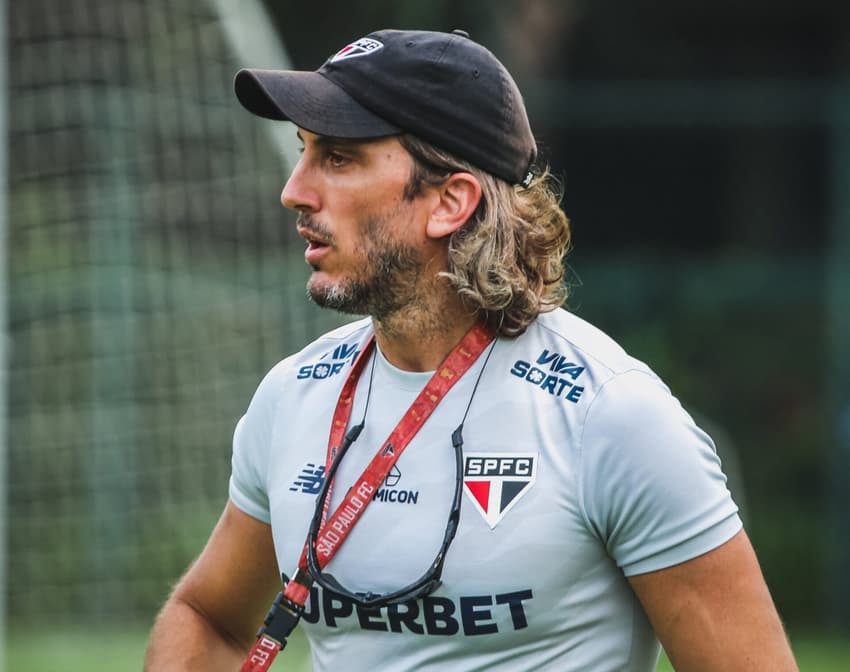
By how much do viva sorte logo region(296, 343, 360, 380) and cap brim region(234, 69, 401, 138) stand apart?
0.54 m

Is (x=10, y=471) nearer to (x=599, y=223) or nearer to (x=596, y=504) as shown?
(x=599, y=223)

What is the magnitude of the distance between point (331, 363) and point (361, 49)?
69cm

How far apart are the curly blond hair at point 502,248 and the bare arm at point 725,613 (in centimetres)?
65

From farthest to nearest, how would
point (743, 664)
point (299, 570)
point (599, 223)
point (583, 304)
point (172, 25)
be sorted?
point (599, 223)
point (583, 304)
point (172, 25)
point (299, 570)
point (743, 664)

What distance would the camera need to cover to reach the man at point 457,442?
3092 millimetres

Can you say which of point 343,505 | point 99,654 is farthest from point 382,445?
point 99,654

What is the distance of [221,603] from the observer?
3752 millimetres

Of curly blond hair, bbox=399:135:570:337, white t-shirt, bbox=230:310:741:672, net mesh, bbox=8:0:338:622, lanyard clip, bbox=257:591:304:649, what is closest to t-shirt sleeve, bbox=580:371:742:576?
white t-shirt, bbox=230:310:741:672

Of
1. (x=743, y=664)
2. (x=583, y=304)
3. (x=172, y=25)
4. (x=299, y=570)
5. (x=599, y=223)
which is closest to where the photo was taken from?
(x=743, y=664)

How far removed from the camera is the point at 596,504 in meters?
3.11

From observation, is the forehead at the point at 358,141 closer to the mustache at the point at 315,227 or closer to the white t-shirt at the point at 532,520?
the mustache at the point at 315,227

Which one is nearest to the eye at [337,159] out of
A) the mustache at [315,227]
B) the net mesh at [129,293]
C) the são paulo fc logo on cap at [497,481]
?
the mustache at [315,227]

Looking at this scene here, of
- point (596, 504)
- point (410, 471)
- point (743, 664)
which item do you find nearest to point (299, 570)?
point (410, 471)

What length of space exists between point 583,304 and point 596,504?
Answer: 25.3 ft
